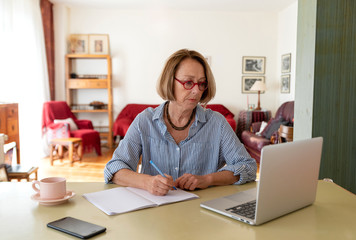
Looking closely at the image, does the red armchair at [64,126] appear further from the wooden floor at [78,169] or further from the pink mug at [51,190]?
the pink mug at [51,190]

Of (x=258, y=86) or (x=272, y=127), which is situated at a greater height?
(x=258, y=86)

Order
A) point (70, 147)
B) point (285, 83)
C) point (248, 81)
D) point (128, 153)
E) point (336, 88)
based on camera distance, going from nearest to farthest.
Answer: point (128, 153) < point (336, 88) < point (70, 147) < point (285, 83) < point (248, 81)

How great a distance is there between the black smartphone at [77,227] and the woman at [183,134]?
53 cm

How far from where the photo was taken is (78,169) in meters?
4.54

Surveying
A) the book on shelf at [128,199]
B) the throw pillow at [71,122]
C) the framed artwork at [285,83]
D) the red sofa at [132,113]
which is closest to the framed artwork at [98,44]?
the red sofa at [132,113]

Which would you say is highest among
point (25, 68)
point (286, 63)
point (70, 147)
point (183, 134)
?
point (286, 63)

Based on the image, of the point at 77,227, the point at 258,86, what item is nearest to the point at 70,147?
the point at 258,86

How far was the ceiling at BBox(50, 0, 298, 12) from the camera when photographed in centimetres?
575

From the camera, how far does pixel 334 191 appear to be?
1210 mm

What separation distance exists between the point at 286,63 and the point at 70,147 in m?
4.09

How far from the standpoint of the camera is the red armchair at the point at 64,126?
5.06 meters

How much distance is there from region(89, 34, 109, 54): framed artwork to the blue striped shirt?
5.08 meters

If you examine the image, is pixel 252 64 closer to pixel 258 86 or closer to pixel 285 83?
pixel 258 86

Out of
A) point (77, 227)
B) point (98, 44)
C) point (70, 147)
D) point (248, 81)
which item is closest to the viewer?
point (77, 227)
